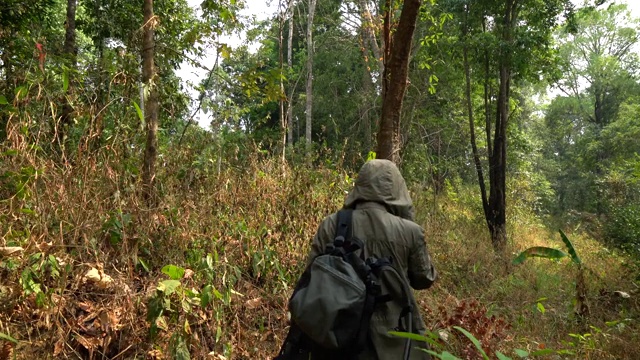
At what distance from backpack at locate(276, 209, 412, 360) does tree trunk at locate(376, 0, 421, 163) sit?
2521mm

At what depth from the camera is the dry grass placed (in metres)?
2.92

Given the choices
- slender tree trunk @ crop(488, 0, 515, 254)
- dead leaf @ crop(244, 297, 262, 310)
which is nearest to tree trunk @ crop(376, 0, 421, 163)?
dead leaf @ crop(244, 297, 262, 310)

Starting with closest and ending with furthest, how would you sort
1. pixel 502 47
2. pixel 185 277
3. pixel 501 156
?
pixel 185 277 < pixel 502 47 < pixel 501 156

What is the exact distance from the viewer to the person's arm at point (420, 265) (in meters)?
2.36

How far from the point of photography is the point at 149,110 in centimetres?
463

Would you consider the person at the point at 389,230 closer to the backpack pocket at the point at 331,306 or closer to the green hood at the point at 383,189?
the green hood at the point at 383,189

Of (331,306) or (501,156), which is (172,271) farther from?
(501,156)

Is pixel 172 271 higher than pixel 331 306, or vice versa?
pixel 331 306

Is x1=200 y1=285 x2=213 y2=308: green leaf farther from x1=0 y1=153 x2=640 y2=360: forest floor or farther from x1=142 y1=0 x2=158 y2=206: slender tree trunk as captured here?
x1=142 y1=0 x2=158 y2=206: slender tree trunk

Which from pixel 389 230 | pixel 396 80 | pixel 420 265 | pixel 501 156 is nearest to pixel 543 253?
pixel 420 265

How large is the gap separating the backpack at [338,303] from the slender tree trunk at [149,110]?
240cm

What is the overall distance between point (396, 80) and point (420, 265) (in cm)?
248

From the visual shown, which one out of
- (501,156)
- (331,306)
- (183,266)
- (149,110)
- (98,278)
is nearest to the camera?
(331,306)

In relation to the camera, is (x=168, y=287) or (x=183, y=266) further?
(x=183, y=266)
